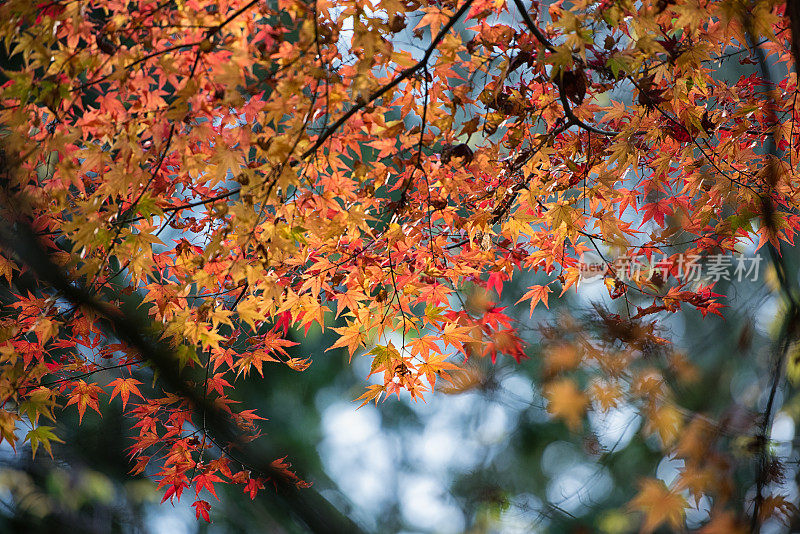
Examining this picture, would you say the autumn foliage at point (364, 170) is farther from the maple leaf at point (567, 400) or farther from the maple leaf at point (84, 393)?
the maple leaf at point (567, 400)

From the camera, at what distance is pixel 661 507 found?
2123 mm

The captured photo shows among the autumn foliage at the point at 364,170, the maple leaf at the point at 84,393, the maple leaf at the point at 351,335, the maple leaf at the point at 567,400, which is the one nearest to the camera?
the autumn foliage at the point at 364,170

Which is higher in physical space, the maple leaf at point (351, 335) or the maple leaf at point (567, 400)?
the maple leaf at point (351, 335)

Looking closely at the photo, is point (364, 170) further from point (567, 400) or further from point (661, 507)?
point (567, 400)

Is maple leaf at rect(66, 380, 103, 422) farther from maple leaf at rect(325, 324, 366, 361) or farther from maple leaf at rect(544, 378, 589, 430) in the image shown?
maple leaf at rect(544, 378, 589, 430)

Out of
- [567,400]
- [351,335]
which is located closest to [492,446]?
[567,400]

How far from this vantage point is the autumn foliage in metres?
1.54

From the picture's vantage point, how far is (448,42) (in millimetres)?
1715

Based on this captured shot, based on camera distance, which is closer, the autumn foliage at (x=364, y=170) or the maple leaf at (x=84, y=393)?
the autumn foliage at (x=364, y=170)

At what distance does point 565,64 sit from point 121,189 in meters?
1.26

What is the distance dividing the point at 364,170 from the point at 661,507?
1.67 metres

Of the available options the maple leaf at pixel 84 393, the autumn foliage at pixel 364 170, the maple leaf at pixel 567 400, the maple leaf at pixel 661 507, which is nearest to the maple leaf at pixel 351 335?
the autumn foliage at pixel 364 170

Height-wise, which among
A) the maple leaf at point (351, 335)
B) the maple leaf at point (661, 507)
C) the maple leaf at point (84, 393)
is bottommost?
the maple leaf at point (661, 507)

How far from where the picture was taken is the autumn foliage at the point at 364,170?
1544mm
